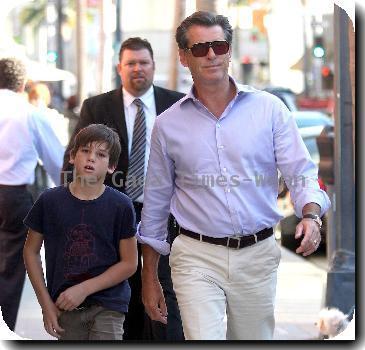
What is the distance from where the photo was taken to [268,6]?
72.7 meters

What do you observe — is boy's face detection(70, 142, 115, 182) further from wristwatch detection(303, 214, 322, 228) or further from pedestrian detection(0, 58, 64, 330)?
pedestrian detection(0, 58, 64, 330)

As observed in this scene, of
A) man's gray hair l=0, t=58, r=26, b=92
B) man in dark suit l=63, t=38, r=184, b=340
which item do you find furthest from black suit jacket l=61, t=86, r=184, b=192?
man's gray hair l=0, t=58, r=26, b=92

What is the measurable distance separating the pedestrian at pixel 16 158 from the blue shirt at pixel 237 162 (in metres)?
2.62

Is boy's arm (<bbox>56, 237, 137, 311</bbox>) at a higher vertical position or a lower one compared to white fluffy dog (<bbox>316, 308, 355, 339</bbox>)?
higher

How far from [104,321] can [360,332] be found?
1296mm

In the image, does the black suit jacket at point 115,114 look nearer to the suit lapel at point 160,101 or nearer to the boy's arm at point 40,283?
the suit lapel at point 160,101

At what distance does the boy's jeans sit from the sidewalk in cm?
271

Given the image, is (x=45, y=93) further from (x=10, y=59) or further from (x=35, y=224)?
(x=35, y=224)

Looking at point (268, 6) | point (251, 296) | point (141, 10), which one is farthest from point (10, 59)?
point (141, 10)

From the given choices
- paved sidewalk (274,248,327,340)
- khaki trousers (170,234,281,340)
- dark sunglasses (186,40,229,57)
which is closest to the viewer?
khaki trousers (170,234,281,340)

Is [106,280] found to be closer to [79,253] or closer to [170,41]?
[79,253]

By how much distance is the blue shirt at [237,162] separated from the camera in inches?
210

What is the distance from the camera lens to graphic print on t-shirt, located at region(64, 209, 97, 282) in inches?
220

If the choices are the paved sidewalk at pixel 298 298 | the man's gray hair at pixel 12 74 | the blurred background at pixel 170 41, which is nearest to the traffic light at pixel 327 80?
the blurred background at pixel 170 41
